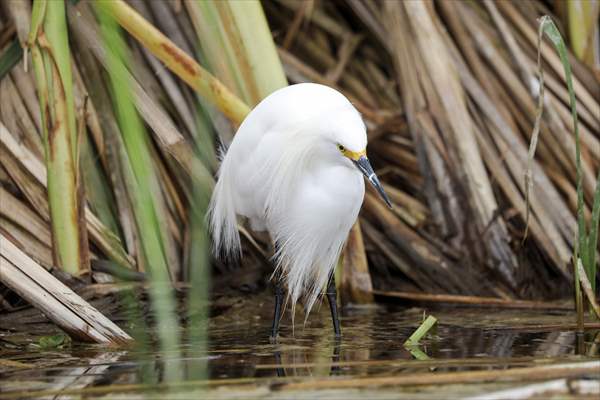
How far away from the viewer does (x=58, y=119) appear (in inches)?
116

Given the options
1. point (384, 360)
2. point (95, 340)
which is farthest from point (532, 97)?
point (95, 340)

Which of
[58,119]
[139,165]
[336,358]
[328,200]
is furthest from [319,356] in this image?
[139,165]

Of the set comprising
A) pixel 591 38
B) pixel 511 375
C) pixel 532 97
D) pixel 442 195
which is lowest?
pixel 511 375

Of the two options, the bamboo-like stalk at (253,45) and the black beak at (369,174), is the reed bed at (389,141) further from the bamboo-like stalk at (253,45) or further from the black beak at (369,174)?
the black beak at (369,174)

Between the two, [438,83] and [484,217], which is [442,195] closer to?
[484,217]

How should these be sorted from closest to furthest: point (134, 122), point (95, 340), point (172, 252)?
point (134, 122) → point (95, 340) → point (172, 252)

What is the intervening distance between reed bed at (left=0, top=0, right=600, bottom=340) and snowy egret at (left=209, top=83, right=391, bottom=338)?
181mm

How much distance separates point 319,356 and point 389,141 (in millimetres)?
1759

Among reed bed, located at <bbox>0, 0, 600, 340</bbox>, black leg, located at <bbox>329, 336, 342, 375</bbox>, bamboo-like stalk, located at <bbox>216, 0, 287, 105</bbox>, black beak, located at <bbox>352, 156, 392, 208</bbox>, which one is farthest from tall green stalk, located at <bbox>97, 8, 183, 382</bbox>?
bamboo-like stalk, located at <bbox>216, 0, 287, 105</bbox>

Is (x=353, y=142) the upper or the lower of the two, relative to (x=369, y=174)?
upper

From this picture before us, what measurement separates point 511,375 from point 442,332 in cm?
109

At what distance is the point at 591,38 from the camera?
13.1ft

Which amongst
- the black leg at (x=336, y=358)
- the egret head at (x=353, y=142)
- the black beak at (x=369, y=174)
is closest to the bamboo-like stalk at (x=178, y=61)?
the egret head at (x=353, y=142)

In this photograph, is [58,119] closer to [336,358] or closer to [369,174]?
[369,174]
